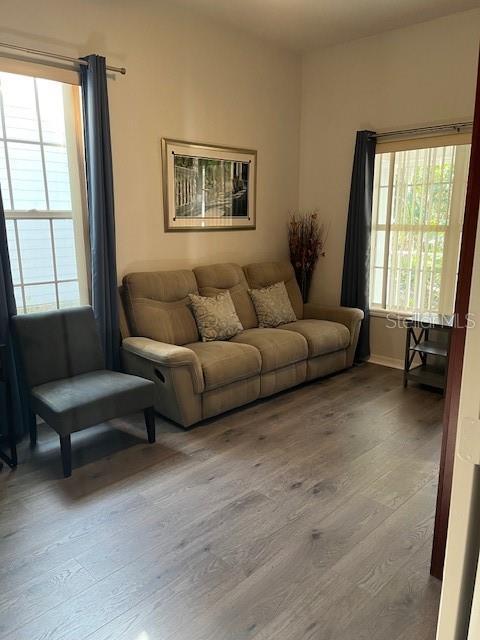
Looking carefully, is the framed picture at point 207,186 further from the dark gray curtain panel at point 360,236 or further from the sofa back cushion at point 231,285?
the dark gray curtain panel at point 360,236

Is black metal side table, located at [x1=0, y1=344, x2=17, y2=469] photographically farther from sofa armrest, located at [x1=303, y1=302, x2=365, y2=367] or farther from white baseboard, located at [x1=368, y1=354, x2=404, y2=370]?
white baseboard, located at [x1=368, y1=354, x2=404, y2=370]

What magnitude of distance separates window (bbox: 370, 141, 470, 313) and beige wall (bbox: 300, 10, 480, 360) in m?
0.28

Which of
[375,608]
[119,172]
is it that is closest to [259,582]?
[375,608]

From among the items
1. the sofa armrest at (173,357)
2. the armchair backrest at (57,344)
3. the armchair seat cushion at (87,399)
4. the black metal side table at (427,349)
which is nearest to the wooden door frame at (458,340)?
the sofa armrest at (173,357)

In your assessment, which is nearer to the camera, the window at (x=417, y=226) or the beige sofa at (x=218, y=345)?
the beige sofa at (x=218, y=345)

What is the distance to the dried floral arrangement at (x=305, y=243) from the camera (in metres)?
4.76

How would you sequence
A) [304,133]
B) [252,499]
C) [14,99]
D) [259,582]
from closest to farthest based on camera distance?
[259,582] < [252,499] < [14,99] < [304,133]

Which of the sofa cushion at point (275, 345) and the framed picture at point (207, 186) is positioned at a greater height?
the framed picture at point (207, 186)

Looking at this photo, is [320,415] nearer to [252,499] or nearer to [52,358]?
[252,499]

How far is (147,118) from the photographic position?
3.55m

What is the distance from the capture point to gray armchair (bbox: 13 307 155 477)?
8.42ft

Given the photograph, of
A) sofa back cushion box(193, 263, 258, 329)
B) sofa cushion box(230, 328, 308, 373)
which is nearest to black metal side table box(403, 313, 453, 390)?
sofa cushion box(230, 328, 308, 373)

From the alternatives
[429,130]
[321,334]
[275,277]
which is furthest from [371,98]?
[321,334]

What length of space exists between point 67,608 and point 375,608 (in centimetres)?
112
